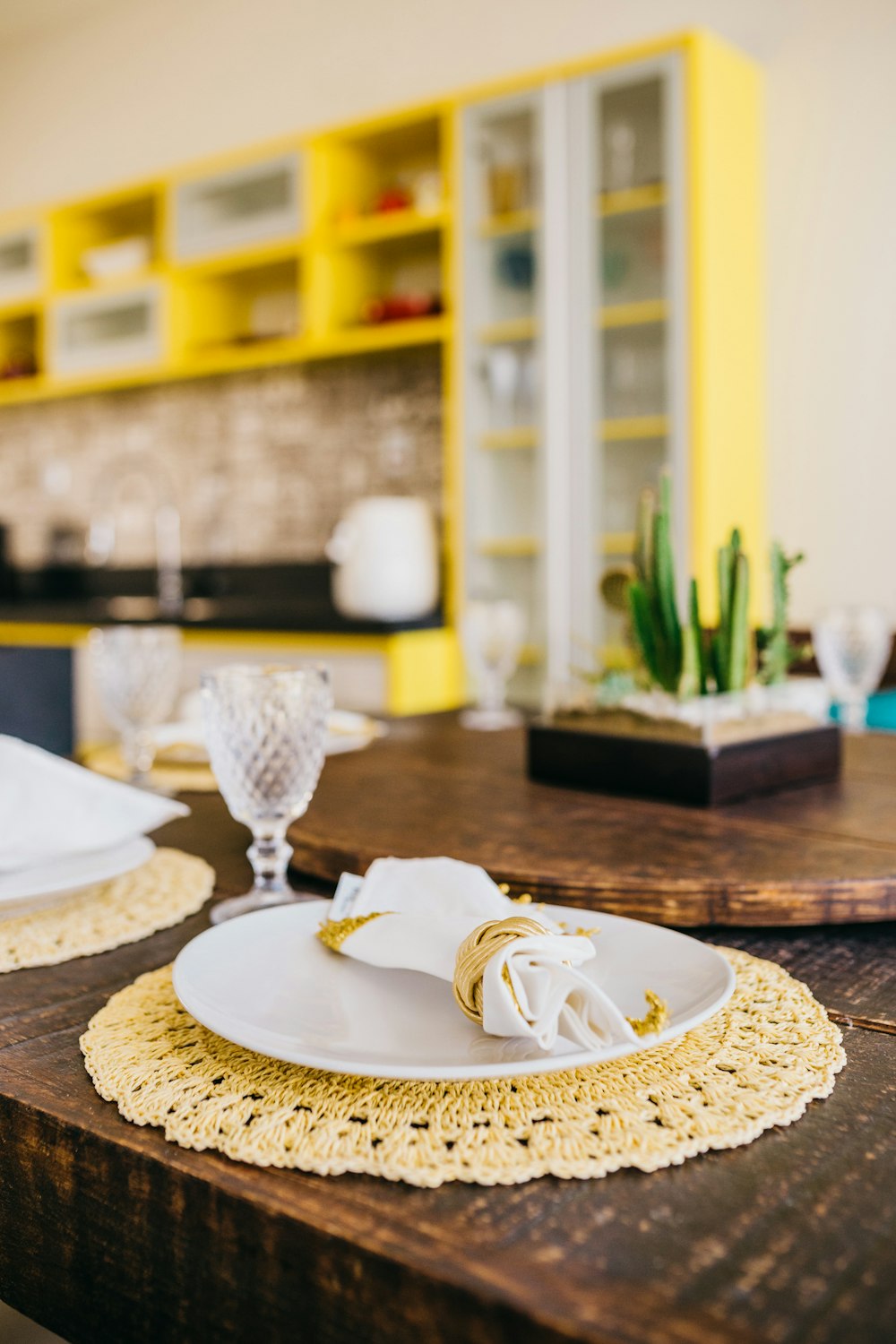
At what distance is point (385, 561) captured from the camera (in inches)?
137

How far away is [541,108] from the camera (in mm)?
3264

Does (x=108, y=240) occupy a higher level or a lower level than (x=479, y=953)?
higher

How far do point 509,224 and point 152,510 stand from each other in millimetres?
1969

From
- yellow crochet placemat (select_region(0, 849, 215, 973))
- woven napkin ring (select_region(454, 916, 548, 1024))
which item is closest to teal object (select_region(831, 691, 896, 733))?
yellow crochet placemat (select_region(0, 849, 215, 973))

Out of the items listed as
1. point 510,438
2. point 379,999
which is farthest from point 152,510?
point 379,999

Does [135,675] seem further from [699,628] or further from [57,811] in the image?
[699,628]

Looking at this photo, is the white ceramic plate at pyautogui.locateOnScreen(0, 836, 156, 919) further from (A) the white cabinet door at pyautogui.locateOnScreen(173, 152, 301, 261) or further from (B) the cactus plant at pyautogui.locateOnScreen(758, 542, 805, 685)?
(A) the white cabinet door at pyautogui.locateOnScreen(173, 152, 301, 261)

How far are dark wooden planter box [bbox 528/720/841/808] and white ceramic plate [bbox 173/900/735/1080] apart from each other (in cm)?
40

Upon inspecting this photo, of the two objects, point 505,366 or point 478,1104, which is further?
point 505,366

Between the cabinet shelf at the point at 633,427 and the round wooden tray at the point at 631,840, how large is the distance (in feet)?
6.61

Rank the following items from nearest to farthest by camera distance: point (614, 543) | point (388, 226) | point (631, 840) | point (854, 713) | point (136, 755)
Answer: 1. point (631, 840)
2. point (136, 755)
3. point (854, 713)
4. point (614, 543)
5. point (388, 226)

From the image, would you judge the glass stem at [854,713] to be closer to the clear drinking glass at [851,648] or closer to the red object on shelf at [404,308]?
the clear drinking glass at [851,648]

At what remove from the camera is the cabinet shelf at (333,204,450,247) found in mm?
3521

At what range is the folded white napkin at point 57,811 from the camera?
802 mm
